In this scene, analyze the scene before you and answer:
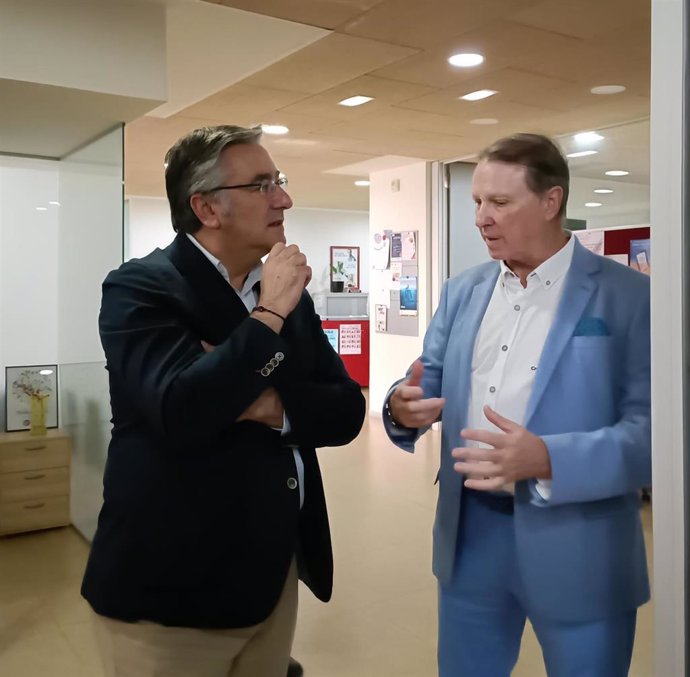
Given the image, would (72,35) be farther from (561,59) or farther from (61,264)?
(561,59)

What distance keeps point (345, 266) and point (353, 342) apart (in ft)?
7.97

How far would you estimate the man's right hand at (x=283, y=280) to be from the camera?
5.02ft

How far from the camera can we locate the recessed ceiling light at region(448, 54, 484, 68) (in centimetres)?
460

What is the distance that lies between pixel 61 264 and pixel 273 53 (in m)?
2.00

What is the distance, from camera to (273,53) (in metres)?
4.49

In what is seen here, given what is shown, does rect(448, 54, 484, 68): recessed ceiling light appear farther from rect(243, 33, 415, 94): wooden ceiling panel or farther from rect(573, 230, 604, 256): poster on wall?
rect(573, 230, 604, 256): poster on wall

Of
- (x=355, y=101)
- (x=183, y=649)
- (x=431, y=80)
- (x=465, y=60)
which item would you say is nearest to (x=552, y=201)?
(x=183, y=649)

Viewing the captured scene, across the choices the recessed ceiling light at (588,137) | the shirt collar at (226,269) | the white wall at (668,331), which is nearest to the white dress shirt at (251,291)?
the shirt collar at (226,269)

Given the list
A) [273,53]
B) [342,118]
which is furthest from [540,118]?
[273,53]

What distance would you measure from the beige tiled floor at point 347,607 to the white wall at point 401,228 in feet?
10.8

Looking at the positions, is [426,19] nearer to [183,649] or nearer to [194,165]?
[194,165]

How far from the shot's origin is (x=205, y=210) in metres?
1.65

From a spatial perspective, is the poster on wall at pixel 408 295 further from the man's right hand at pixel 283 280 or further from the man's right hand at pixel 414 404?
the man's right hand at pixel 283 280

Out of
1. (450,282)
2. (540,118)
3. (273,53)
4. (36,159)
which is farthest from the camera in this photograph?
(540,118)
